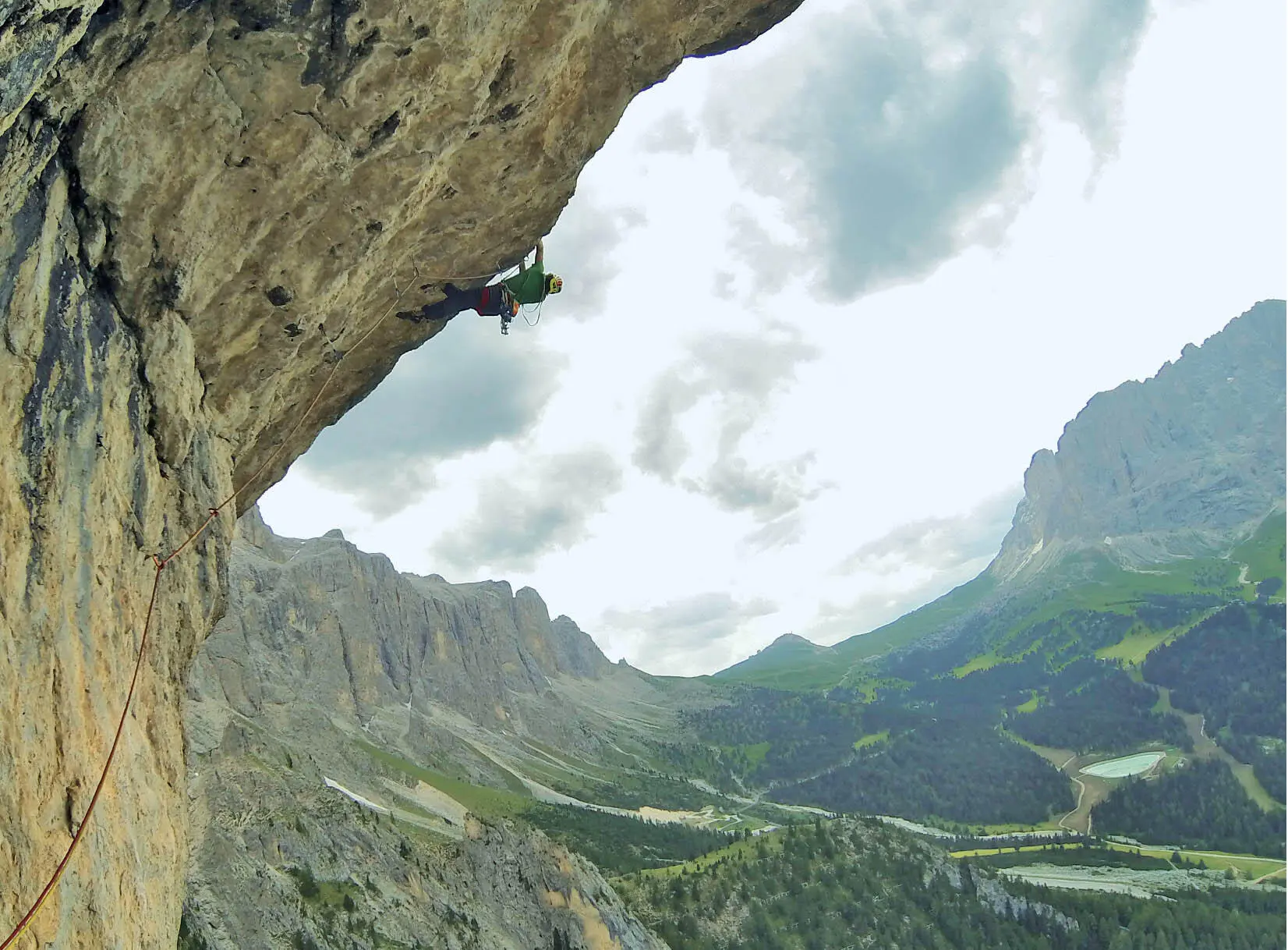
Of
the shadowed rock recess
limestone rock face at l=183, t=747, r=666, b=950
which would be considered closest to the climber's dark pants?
the shadowed rock recess

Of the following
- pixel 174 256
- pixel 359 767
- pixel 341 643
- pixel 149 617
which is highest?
pixel 341 643

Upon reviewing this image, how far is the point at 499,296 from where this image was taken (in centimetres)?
1518

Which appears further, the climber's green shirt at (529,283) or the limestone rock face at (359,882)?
the limestone rock face at (359,882)

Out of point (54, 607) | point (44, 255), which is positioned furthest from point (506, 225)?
point (54, 607)

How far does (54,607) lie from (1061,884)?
399ft

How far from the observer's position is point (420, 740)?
12900 cm

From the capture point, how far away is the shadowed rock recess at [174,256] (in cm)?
717

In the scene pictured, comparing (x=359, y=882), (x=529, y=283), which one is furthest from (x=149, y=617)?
(x=359, y=882)

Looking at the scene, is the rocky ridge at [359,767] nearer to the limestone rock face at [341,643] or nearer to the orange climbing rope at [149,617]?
the limestone rock face at [341,643]

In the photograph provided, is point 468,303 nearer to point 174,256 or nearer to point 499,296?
point 499,296

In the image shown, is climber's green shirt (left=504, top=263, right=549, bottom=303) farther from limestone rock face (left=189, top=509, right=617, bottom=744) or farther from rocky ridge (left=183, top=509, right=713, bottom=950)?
limestone rock face (left=189, top=509, right=617, bottom=744)

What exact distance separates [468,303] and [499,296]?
65 cm

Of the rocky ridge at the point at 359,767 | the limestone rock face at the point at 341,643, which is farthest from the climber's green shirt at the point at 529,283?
the limestone rock face at the point at 341,643

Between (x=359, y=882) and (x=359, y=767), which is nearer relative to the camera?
(x=359, y=882)
